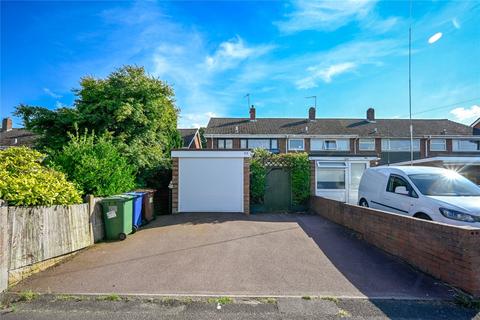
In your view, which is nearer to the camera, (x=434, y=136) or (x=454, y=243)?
(x=454, y=243)

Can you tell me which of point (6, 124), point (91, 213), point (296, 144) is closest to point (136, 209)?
point (91, 213)

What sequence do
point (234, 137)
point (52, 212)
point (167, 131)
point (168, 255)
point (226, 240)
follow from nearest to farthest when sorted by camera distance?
point (52, 212) < point (168, 255) < point (226, 240) < point (167, 131) < point (234, 137)

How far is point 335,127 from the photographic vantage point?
1027 inches

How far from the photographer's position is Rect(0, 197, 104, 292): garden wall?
4062 mm

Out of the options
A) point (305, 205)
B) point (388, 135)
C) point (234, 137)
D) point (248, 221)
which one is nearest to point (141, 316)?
point (248, 221)

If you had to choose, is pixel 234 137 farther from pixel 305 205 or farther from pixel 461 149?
pixel 461 149

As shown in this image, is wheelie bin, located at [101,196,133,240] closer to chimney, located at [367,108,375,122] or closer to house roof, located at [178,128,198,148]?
house roof, located at [178,128,198,148]

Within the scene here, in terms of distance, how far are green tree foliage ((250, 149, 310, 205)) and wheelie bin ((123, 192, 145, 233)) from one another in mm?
4551

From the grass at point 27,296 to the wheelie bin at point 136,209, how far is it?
362 cm

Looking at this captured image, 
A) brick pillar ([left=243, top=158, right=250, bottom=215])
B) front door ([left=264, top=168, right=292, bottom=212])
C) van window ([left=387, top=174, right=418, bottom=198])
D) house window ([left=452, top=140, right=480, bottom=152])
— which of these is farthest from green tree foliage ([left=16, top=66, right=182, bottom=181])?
house window ([left=452, top=140, right=480, bottom=152])

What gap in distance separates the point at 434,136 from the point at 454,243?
27.0 metres

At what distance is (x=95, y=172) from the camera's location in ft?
23.2

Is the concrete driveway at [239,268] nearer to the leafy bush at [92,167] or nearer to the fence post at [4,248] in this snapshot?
the fence post at [4,248]

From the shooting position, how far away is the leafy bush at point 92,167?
6918mm
